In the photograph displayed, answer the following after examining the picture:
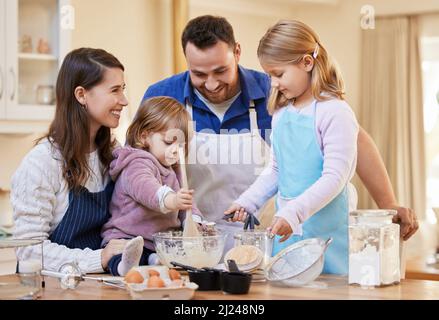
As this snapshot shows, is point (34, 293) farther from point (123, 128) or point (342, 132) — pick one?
point (123, 128)

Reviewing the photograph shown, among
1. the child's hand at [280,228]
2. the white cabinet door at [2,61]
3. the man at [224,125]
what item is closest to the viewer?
the child's hand at [280,228]

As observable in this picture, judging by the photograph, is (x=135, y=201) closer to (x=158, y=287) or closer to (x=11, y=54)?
(x=158, y=287)

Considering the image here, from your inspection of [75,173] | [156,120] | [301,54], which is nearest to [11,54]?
[156,120]

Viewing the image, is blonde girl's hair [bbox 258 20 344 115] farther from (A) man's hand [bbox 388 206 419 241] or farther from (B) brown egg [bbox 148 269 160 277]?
(B) brown egg [bbox 148 269 160 277]

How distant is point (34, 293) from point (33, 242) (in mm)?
111

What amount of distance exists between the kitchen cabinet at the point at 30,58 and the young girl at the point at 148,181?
4.71 feet

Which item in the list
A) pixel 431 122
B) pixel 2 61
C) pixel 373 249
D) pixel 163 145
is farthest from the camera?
pixel 431 122

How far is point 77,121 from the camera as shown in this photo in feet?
5.57

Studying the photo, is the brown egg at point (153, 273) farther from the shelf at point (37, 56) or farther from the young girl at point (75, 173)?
the shelf at point (37, 56)

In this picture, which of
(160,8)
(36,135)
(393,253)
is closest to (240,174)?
(393,253)

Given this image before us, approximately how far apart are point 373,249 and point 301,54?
0.52m

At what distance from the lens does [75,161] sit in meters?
1.65

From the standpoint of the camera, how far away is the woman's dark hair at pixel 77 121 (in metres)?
1.65

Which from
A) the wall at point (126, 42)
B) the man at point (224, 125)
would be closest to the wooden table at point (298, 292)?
the man at point (224, 125)
